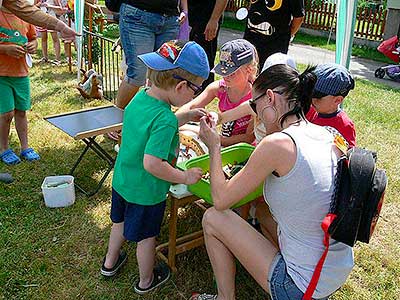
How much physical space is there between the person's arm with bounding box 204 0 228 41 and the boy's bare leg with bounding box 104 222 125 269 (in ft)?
7.89

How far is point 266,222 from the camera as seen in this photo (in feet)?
7.93

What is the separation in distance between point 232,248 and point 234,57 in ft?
3.90

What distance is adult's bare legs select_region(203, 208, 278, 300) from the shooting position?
192cm

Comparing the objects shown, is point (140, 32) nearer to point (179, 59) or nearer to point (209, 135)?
point (179, 59)

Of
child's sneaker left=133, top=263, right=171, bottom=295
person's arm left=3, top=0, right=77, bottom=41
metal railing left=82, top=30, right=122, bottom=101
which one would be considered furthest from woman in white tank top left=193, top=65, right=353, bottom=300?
metal railing left=82, top=30, right=122, bottom=101

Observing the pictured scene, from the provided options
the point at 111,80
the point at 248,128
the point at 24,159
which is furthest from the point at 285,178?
the point at 111,80

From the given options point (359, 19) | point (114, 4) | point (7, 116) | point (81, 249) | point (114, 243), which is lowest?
point (81, 249)

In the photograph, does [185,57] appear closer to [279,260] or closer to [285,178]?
[285,178]

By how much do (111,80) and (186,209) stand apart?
12.0ft

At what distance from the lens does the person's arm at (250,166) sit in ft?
5.51

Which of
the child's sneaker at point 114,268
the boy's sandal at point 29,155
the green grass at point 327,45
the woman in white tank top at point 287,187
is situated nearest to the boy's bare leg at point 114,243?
the child's sneaker at point 114,268

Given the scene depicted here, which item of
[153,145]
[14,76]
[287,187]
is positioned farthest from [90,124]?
[287,187]

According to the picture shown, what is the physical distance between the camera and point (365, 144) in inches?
184

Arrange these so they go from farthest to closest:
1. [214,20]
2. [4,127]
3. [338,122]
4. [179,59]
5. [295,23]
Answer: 1. [214,20]
2. [295,23]
3. [4,127]
4. [338,122]
5. [179,59]
